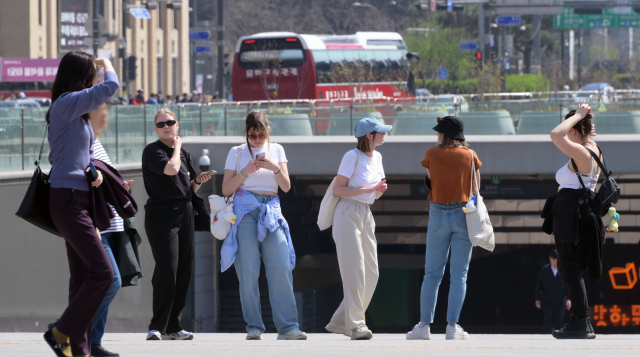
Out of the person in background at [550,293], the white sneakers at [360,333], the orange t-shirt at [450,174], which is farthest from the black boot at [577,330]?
the person in background at [550,293]

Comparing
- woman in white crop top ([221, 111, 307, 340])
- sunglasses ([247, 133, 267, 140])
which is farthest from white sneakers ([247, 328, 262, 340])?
sunglasses ([247, 133, 267, 140])

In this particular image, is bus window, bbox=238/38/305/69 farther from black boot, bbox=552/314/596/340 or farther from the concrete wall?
Result: black boot, bbox=552/314/596/340

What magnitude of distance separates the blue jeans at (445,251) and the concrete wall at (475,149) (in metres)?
8.14

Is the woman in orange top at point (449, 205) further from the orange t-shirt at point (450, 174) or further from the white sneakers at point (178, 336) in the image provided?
the white sneakers at point (178, 336)

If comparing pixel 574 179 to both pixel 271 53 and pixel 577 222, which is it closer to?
pixel 577 222

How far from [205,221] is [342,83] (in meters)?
25.9

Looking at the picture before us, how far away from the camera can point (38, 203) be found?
5145 millimetres

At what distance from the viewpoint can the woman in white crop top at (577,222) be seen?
22.2ft

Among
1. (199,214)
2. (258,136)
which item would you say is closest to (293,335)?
(199,214)

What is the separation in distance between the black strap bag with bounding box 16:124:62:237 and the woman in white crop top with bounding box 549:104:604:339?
11.4 ft

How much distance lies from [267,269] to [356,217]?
2.44 ft

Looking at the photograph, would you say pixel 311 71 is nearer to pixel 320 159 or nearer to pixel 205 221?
pixel 320 159

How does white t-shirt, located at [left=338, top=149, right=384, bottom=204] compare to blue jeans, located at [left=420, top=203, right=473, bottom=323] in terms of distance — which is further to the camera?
blue jeans, located at [left=420, top=203, right=473, bottom=323]

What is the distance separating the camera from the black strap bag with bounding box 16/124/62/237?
16.7 ft
